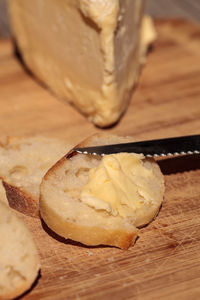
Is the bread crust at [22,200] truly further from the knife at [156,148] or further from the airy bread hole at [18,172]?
the knife at [156,148]

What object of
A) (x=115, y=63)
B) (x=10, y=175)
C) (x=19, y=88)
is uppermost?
(x=115, y=63)

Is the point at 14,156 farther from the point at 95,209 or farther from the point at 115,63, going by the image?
the point at 115,63

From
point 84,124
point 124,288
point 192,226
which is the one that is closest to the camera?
point 124,288

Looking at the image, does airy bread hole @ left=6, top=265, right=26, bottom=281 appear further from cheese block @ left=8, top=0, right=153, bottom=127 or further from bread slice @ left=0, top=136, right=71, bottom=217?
cheese block @ left=8, top=0, right=153, bottom=127

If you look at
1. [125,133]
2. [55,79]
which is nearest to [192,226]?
[125,133]

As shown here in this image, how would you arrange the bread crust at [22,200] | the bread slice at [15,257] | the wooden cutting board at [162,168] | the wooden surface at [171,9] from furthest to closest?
the wooden surface at [171,9], the bread crust at [22,200], the wooden cutting board at [162,168], the bread slice at [15,257]

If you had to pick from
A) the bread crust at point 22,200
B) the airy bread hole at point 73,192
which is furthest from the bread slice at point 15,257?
the airy bread hole at point 73,192

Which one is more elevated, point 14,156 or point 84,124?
point 14,156
